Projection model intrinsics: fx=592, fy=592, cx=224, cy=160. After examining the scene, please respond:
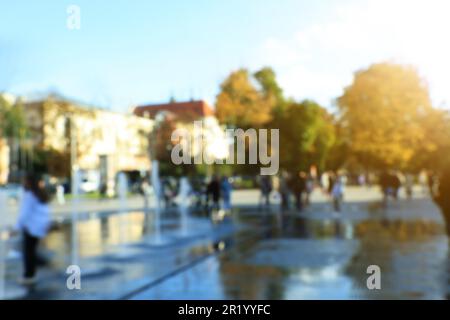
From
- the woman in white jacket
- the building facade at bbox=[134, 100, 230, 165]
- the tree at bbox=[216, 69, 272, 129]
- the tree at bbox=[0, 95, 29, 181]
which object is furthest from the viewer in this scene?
the tree at bbox=[0, 95, 29, 181]

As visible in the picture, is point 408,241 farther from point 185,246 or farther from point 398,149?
point 398,149

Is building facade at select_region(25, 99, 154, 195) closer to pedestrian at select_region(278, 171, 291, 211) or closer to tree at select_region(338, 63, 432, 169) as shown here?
pedestrian at select_region(278, 171, 291, 211)

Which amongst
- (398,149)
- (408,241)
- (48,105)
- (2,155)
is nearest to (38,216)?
(408,241)

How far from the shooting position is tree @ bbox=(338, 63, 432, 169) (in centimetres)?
2320

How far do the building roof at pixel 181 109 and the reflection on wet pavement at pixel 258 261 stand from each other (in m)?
17.3

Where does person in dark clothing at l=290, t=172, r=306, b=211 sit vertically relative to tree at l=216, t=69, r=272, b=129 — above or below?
below

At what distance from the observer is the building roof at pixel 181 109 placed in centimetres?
3456

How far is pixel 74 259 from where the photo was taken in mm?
10625

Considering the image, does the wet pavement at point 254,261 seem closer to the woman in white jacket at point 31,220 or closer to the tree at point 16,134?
the woman in white jacket at point 31,220

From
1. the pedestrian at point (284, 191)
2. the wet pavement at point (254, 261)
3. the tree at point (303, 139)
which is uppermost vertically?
the tree at point (303, 139)

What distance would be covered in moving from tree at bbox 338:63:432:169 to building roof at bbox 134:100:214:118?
9.81 metres

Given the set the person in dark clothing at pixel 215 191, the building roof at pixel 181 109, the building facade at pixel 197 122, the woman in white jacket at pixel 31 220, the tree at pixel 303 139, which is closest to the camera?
the woman in white jacket at pixel 31 220

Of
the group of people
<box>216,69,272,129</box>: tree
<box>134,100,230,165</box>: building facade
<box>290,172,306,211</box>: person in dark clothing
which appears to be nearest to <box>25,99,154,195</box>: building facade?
<box>134,100,230,165</box>: building facade

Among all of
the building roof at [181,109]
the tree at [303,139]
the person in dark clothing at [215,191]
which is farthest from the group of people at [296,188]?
the building roof at [181,109]
